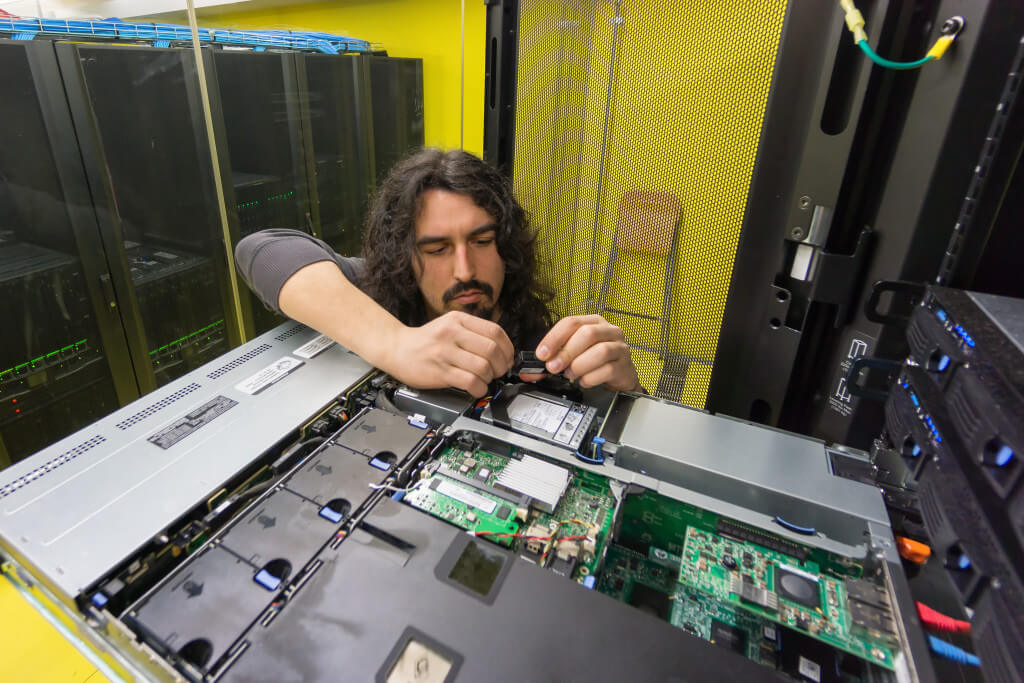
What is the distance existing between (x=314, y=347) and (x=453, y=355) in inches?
15.0

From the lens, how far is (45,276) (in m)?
1.87

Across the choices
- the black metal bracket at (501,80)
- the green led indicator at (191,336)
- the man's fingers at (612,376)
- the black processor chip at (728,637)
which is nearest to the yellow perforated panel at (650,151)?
the black metal bracket at (501,80)

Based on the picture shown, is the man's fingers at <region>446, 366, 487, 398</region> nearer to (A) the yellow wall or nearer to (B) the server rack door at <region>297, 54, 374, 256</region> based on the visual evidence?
(B) the server rack door at <region>297, 54, 374, 256</region>

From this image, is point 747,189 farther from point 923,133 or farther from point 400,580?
point 400,580

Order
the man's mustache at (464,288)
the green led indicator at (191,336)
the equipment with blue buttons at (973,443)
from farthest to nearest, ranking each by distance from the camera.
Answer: the green led indicator at (191,336) → the man's mustache at (464,288) → the equipment with blue buttons at (973,443)

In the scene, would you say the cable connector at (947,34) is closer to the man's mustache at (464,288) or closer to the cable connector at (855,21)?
the cable connector at (855,21)

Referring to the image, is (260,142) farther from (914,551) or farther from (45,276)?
(914,551)

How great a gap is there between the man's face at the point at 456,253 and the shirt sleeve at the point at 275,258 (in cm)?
25

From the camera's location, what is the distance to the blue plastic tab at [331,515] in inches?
27.5

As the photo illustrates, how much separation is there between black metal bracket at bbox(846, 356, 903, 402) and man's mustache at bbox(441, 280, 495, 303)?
87 centimetres

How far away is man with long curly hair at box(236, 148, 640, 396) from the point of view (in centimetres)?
101

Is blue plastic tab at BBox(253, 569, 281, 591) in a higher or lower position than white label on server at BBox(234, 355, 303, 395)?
lower

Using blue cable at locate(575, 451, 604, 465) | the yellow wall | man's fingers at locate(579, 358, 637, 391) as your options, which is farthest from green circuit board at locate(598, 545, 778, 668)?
the yellow wall

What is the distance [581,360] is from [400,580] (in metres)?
0.57
